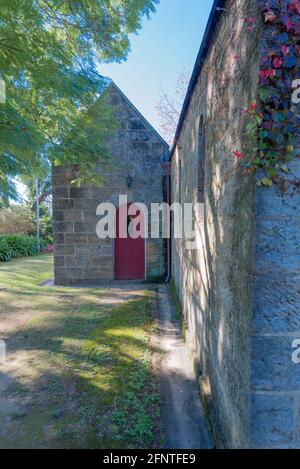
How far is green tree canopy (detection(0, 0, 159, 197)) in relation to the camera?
3.39m

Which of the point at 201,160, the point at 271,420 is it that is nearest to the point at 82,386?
the point at 271,420

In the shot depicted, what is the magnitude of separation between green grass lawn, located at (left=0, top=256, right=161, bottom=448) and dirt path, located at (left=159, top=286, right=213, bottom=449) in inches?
5.1

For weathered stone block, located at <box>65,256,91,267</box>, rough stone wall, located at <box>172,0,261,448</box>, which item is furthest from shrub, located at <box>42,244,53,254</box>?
rough stone wall, located at <box>172,0,261,448</box>

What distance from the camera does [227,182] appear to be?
2.03 m

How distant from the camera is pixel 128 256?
8.50 metres

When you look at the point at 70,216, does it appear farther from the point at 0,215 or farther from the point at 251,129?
the point at 0,215

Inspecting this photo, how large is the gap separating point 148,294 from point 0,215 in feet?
53.7

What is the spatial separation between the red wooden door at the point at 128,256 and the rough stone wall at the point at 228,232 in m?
5.50

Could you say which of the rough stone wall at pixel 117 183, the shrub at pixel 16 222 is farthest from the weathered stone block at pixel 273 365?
the shrub at pixel 16 222

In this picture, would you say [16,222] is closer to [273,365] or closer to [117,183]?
[117,183]

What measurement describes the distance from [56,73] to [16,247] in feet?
49.0

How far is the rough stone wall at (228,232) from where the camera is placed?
1.56 m
